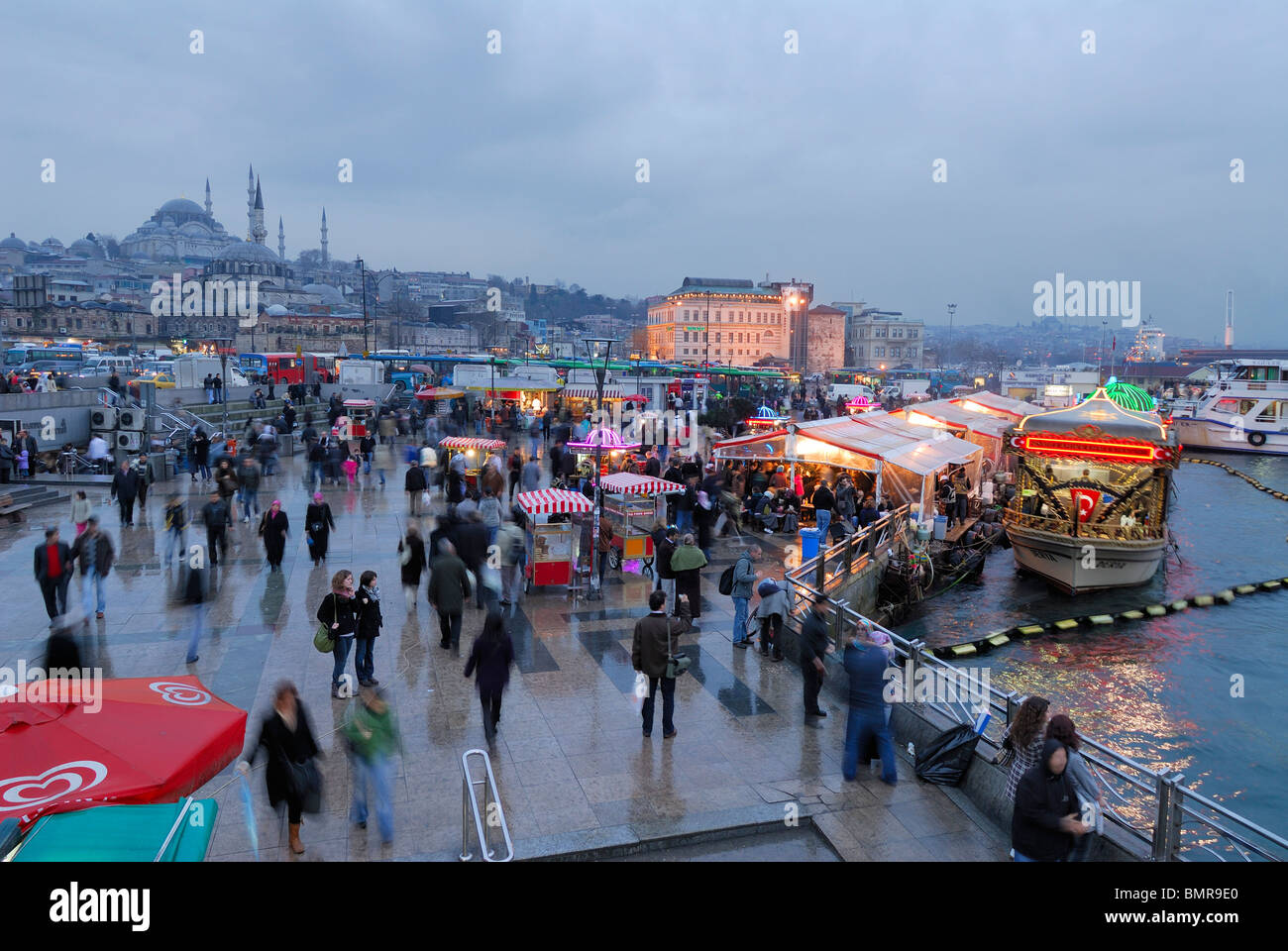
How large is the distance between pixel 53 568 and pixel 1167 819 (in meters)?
11.2

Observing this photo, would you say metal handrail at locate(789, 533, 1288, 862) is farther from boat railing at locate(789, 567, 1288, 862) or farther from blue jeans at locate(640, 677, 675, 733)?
blue jeans at locate(640, 677, 675, 733)

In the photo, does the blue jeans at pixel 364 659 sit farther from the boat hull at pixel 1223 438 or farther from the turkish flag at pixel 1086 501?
the boat hull at pixel 1223 438

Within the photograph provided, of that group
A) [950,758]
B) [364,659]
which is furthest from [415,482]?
[950,758]

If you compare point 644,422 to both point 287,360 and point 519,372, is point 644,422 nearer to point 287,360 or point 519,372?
point 519,372

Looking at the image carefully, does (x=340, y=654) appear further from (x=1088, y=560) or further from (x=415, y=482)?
(x=1088, y=560)

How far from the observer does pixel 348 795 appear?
6582mm

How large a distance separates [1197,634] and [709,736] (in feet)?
42.3

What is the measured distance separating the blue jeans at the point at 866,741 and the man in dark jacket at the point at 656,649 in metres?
1.58

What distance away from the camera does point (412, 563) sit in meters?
11.3

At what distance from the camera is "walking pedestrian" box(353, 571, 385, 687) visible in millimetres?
8328

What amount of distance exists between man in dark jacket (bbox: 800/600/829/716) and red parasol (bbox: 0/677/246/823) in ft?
16.1

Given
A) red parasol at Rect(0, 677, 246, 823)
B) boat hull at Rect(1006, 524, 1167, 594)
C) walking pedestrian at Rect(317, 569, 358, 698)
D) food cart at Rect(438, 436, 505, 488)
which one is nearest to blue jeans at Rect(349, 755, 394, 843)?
red parasol at Rect(0, 677, 246, 823)
